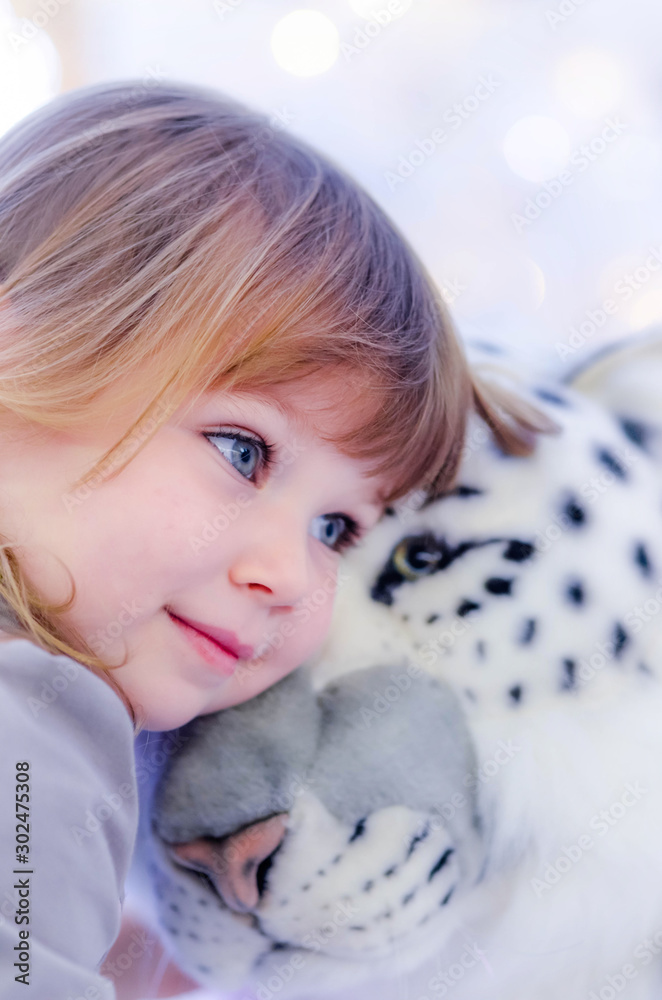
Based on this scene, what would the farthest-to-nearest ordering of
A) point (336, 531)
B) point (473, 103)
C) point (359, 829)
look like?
point (473, 103), point (336, 531), point (359, 829)

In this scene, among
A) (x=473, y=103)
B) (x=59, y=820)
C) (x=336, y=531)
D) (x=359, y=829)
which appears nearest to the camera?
(x=59, y=820)

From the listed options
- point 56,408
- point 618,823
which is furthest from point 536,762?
point 56,408

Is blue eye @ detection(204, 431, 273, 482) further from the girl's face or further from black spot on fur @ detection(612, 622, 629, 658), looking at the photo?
black spot on fur @ detection(612, 622, 629, 658)

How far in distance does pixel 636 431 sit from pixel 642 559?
0.12 meters

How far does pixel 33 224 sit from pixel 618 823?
2.08 ft

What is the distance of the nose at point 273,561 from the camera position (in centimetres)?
59

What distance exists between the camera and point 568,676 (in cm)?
63

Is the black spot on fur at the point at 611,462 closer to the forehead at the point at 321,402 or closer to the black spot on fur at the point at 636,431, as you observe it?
the black spot on fur at the point at 636,431

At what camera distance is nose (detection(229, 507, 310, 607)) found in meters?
0.59

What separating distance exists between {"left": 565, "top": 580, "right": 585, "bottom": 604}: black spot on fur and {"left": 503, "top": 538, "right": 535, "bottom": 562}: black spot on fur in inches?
1.6

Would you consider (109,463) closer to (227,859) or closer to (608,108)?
(227,859)

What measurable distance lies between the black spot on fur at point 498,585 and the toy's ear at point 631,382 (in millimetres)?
172

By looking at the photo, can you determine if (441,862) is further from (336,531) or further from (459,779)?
(336,531)

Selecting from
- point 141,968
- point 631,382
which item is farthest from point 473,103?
point 141,968
